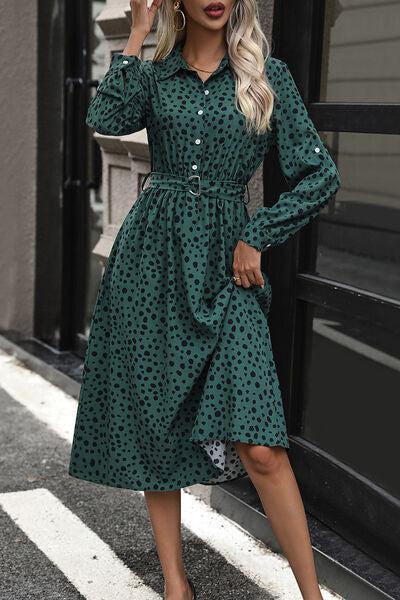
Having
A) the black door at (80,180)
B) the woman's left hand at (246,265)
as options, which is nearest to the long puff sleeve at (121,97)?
the woman's left hand at (246,265)

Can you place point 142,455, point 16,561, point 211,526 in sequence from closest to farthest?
point 142,455
point 16,561
point 211,526

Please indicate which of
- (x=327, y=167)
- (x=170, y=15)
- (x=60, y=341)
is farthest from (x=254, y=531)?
(x=60, y=341)

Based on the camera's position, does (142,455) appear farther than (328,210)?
No

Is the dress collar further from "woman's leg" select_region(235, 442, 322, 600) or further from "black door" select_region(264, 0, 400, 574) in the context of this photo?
"woman's leg" select_region(235, 442, 322, 600)

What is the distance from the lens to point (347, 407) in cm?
401

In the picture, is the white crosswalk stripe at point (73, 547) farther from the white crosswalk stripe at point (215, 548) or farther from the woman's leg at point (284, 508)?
the woman's leg at point (284, 508)

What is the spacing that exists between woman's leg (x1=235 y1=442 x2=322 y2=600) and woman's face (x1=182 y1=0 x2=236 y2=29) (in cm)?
114

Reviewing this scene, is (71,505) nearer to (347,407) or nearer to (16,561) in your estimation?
(16,561)

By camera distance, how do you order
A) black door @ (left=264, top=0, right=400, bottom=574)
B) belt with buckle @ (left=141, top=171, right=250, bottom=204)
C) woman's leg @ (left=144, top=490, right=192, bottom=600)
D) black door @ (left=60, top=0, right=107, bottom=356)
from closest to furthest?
belt with buckle @ (left=141, top=171, right=250, bottom=204) → woman's leg @ (left=144, top=490, right=192, bottom=600) → black door @ (left=264, top=0, right=400, bottom=574) → black door @ (left=60, top=0, right=107, bottom=356)

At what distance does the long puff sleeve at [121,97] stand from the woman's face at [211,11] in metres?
0.22

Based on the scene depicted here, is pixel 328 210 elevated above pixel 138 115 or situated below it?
below

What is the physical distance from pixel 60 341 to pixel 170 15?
3.70 meters

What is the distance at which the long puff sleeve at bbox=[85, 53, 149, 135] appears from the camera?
3164 millimetres

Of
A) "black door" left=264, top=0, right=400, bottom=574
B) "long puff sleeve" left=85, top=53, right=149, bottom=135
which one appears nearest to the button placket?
"long puff sleeve" left=85, top=53, right=149, bottom=135
